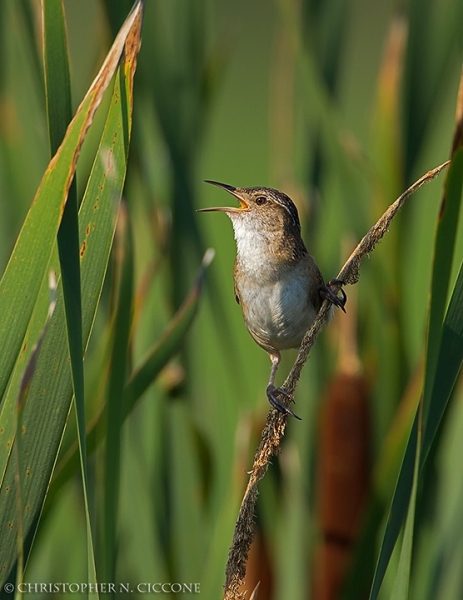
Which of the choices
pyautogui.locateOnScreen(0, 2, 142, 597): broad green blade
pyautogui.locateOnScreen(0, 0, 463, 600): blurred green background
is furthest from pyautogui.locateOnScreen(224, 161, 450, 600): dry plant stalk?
pyautogui.locateOnScreen(0, 0, 463, 600): blurred green background

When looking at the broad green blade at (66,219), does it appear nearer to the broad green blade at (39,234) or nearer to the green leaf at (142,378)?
the broad green blade at (39,234)

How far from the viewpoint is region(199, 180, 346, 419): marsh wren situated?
8.25 feet

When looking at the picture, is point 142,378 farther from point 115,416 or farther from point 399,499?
point 399,499

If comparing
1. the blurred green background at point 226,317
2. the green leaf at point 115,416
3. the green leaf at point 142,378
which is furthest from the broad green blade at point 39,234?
the blurred green background at point 226,317

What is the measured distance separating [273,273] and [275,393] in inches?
19.0

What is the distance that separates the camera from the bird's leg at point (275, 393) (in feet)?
5.55

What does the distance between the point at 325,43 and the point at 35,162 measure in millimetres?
1133

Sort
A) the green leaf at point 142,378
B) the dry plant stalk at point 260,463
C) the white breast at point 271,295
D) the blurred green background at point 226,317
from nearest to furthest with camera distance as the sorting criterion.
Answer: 1. the dry plant stalk at point 260,463
2. the green leaf at point 142,378
3. the blurred green background at point 226,317
4. the white breast at point 271,295

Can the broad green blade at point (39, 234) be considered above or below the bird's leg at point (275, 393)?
above

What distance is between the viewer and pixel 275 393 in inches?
88.4

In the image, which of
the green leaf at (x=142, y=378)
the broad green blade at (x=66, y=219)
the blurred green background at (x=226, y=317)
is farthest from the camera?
the blurred green background at (x=226, y=317)

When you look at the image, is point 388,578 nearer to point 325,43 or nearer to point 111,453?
point 111,453

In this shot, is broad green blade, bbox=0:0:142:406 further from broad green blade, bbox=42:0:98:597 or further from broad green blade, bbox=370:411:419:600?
broad green blade, bbox=370:411:419:600

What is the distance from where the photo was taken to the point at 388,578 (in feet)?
7.53
